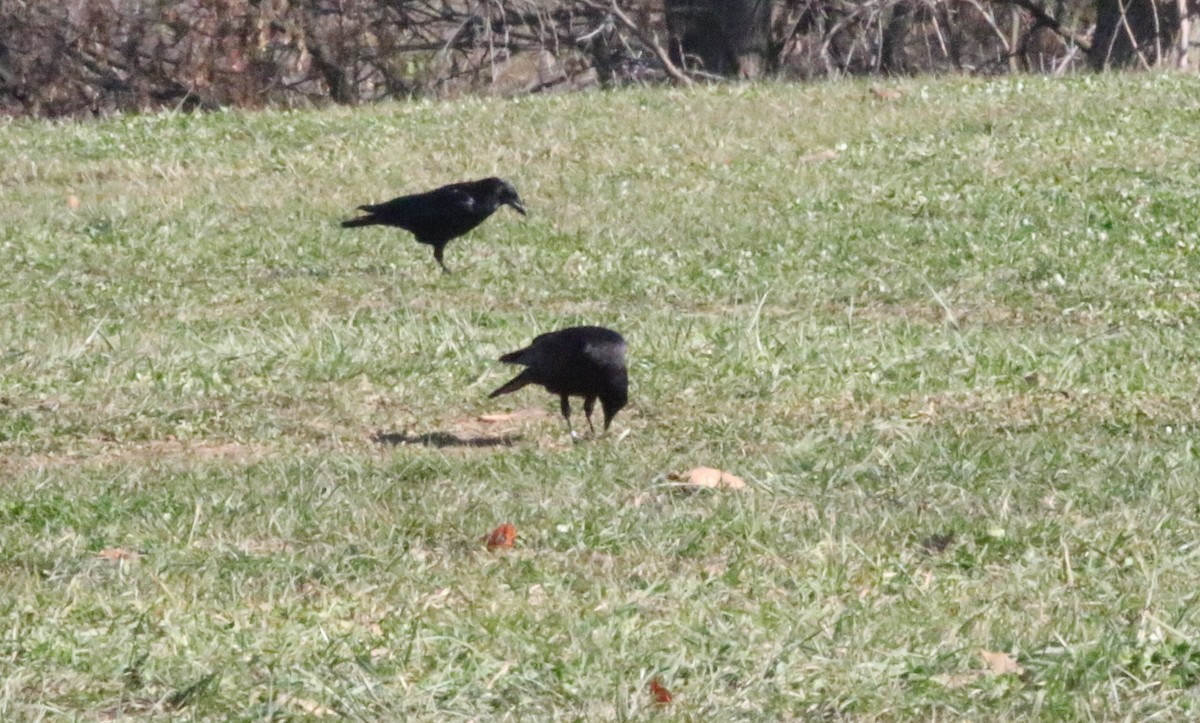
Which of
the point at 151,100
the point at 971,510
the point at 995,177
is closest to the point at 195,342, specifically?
the point at 971,510

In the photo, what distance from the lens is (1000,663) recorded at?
15.1 ft

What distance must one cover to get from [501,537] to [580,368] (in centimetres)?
179

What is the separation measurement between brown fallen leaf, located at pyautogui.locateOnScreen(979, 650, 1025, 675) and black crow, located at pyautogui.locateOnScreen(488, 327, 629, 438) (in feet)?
9.80

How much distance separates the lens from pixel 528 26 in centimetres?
2550

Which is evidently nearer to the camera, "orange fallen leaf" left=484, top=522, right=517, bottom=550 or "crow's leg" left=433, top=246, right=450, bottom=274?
"orange fallen leaf" left=484, top=522, right=517, bottom=550

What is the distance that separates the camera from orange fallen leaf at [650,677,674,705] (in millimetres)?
4428

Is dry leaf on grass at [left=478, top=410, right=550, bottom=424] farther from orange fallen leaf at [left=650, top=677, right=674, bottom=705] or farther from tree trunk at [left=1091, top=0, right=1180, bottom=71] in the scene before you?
tree trunk at [left=1091, top=0, right=1180, bottom=71]

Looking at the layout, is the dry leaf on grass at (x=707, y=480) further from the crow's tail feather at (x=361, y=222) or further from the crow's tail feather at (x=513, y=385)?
the crow's tail feather at (x=361, y=222)

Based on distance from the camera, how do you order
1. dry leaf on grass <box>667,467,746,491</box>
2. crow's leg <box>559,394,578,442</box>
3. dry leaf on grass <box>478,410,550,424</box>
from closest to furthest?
dry leaf on grass <box>667,467,746,491</box> → crow's leg <box>559,394,578,442</box> → dry leaf on grass <box>478,410,550,424</box>

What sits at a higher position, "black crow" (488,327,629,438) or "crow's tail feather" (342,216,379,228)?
"black crow" (488,327,629,438)

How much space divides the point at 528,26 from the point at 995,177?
1281cm

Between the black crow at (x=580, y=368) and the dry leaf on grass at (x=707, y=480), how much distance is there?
92 centimetres

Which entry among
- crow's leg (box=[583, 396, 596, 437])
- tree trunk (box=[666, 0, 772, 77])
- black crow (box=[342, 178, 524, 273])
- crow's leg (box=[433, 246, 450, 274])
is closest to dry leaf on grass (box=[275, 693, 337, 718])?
crow's leg (box=[583, 396, 596, 437])

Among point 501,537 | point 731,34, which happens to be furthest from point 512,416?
point 731,34
